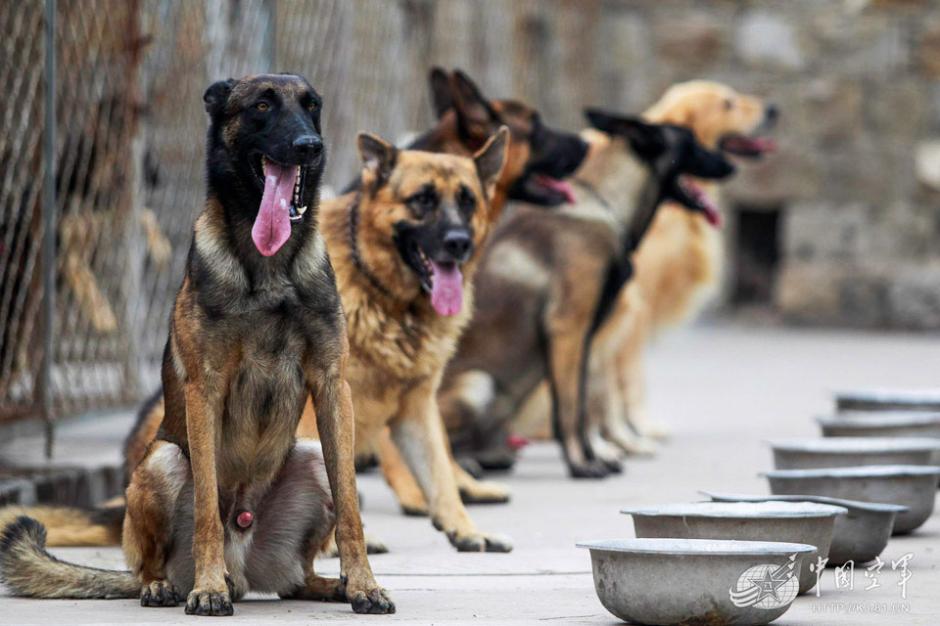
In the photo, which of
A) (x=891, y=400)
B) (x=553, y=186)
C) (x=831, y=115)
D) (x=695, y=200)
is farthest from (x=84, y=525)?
(x=831, y=115)

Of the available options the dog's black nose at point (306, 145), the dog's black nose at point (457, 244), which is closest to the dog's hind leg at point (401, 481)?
the dog's black nose at point (457, 244)

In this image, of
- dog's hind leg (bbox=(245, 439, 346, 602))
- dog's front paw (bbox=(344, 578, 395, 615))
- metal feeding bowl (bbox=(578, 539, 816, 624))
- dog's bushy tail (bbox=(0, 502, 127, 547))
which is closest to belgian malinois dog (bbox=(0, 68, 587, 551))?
dog's bushy tail (bbox=(0, 502, 127, 547))

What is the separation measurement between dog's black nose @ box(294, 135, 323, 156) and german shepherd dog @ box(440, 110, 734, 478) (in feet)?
12.0

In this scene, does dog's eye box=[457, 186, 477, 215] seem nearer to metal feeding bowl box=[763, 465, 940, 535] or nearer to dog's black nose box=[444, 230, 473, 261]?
dog's black nose box=[444, 230, 473, 261]

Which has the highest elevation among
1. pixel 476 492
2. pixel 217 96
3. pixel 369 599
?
pixel 217 96

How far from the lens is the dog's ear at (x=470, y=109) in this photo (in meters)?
7.01

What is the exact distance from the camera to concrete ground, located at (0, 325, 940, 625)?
404 centimetres

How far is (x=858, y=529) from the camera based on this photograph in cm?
466

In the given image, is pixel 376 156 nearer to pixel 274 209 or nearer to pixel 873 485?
pixel 274 209

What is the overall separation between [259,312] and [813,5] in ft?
43.1

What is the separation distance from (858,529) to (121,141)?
14.6 feet

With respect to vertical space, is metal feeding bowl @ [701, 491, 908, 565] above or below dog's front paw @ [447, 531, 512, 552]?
above

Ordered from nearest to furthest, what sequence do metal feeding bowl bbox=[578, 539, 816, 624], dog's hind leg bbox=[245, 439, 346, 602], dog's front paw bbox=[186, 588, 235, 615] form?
1. metal feeding bowl bbox=[578, 539, 816, 624]
2. dog's front paw bbox=[186, 588, 235, 615]
3. dog's hind leg bbox=[245, 439, 346, 602]

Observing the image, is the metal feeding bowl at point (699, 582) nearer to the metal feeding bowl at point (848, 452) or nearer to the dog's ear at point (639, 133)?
the metal feeding bowl at point (848, 452)
